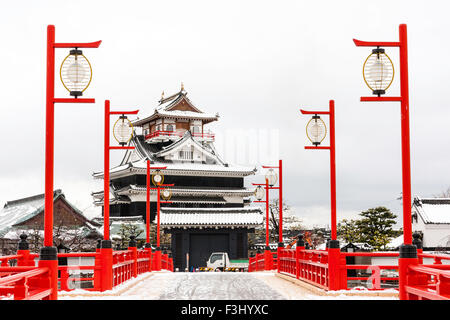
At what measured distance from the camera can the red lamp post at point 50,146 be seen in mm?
9492

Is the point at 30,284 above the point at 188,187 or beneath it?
beneath

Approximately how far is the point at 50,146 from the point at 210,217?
133 feet

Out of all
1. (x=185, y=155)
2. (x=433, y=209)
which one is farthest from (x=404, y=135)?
(x=185, y=155)

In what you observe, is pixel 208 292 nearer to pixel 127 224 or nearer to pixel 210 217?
pixel 210 217

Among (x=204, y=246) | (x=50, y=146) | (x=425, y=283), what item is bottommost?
(x=204, y=246)

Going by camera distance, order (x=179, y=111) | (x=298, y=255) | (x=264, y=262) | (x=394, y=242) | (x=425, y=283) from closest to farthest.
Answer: (x=425, y=283) → (x=298, y=255) → (x=264, y=262) → (x=394, y=242) → (x=179, y=111)

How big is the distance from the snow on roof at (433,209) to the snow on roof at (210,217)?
11967mm

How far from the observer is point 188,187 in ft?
179

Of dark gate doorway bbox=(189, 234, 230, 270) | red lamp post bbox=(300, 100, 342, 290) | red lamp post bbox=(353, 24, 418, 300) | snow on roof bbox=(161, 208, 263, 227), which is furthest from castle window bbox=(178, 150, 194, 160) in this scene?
red lamp post bbox=(353, 24, 418, 300)

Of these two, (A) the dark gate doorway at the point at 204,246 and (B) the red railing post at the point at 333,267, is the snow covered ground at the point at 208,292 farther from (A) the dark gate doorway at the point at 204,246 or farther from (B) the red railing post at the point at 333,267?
(A) the dark gate doorway at the point at 204,246

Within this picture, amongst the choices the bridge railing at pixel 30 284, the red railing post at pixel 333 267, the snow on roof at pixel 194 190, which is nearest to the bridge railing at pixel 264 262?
the red railing post at pixel 333 267

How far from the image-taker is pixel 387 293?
45.0 ft

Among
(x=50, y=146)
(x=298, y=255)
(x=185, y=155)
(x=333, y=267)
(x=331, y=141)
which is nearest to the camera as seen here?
(x=50, y=146)

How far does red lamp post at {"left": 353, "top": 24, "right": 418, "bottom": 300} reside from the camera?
937cm
